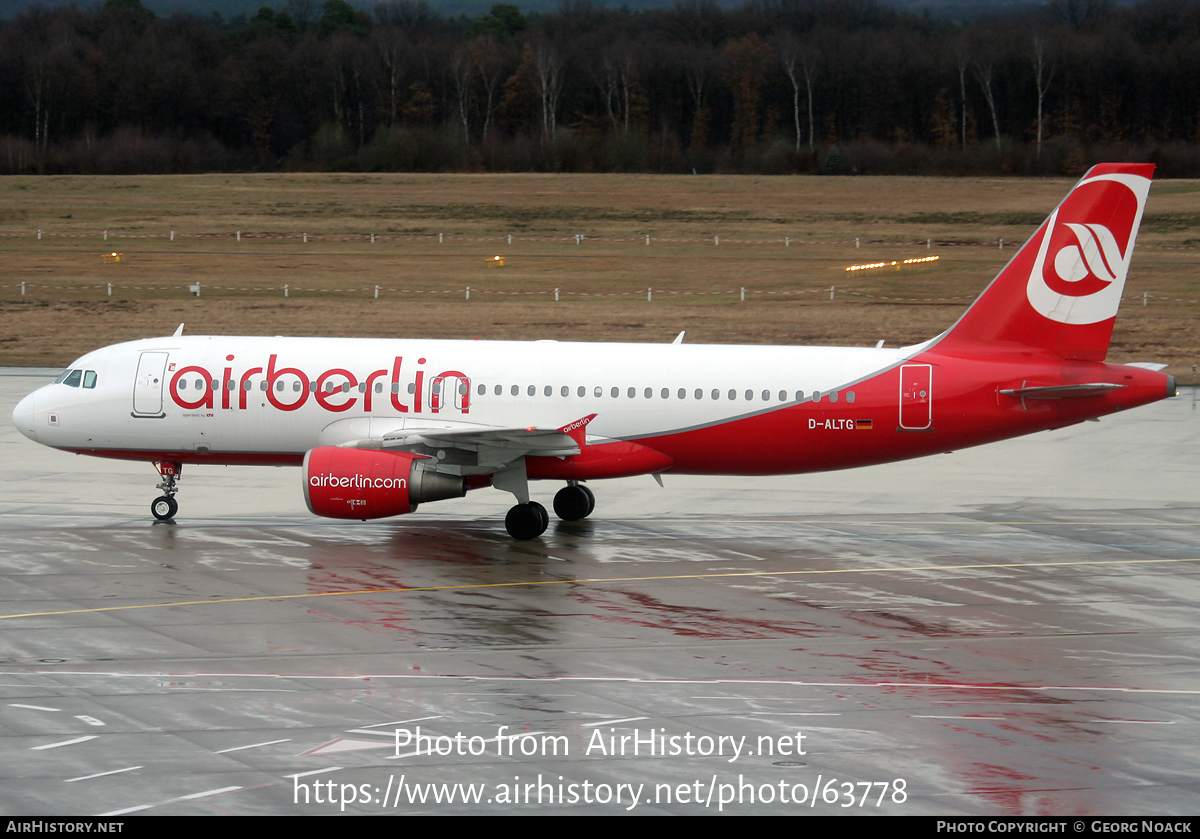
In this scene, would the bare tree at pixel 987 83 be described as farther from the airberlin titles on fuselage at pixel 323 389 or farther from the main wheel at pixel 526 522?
the main wheel at pixel 526 522

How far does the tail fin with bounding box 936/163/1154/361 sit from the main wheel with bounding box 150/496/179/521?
62.1 feet

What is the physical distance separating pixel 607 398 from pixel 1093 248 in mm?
10915

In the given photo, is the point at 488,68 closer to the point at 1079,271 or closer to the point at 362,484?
the point at 1079,271

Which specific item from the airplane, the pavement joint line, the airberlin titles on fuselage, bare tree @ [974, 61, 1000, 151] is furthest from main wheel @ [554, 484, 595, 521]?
bare tree @ [974, 61, 1000, 151]

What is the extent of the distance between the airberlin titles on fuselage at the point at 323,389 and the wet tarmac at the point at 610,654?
2808 millimetres

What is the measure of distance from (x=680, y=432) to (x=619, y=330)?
123ft

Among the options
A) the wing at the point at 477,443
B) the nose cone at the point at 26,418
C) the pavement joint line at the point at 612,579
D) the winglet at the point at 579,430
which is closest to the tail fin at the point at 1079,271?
the pavement joint line at the point at 612,579

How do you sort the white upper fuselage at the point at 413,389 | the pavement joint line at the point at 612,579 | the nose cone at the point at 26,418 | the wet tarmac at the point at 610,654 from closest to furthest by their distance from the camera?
the wet tarmac at the point at 610,654
the pavement joint line at the point at 612,579
the white upper fuselage at the point at 413,389
the nose cone at the point at 26,418

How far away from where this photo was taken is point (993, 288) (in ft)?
98.2

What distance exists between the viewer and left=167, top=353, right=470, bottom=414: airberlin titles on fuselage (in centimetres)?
3034

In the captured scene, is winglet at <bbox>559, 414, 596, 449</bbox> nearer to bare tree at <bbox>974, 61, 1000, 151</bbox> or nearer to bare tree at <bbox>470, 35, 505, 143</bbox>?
bare tree at <bbox>974, 61, 1000, 151</bbox>

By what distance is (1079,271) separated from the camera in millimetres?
29328

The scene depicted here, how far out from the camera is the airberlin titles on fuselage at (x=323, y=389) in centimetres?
3034

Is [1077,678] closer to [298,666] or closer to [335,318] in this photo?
[298,666]
